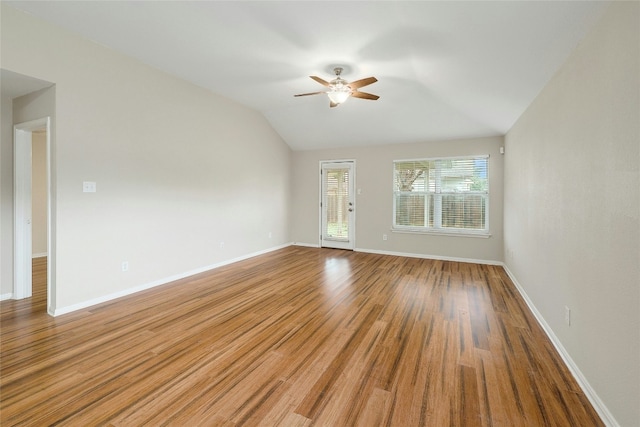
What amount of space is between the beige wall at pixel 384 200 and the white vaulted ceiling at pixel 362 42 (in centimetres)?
100

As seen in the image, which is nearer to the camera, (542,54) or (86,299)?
(542,54)

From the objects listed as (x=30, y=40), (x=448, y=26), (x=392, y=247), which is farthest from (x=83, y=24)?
(x=392, y=247)

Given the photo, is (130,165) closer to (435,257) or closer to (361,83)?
(361,83)

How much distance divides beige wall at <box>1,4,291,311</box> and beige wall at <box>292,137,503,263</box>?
1940 millimetres

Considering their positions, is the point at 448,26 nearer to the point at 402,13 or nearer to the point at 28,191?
the point at 402,13

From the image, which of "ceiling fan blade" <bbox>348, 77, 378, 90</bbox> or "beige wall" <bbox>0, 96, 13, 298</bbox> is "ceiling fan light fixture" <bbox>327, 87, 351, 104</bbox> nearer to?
"ceiling fan blade" <bbox>348, 77, 378, 90</bbox>

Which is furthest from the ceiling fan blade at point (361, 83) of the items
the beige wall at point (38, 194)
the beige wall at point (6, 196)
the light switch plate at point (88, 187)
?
the beige wall at point (38, 194)

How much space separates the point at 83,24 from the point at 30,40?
48 cm

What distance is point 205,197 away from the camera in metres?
4.78

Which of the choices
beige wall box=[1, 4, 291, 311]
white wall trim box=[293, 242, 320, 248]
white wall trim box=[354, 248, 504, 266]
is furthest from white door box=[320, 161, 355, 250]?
beige wall box=[1, 4, 291, 311]

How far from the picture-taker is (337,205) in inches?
272

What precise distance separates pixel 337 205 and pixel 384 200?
1.17 meters

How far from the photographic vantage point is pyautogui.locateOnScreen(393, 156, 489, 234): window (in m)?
5.52

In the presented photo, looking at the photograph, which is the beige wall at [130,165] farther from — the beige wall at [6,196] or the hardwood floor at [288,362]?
the beige wall at [6,196]
